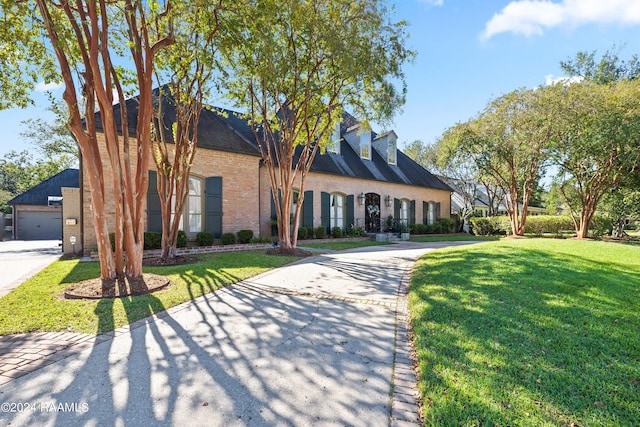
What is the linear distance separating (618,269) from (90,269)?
38.3 ft

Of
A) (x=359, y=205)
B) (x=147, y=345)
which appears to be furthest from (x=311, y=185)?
(x=147, y=345)

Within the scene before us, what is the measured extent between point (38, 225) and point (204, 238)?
728 inches

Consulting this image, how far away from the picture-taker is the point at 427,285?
5.36 meters

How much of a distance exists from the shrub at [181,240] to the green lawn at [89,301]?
273cm

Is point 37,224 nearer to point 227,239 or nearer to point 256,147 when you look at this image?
point 227,239

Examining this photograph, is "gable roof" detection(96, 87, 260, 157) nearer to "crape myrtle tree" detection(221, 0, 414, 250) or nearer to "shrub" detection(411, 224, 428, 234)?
"crape myrtle tree" detection(221, 0, 414, 250)

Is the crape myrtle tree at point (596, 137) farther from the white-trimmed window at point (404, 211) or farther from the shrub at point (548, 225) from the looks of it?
the white-trimmed window at point (404, 211)

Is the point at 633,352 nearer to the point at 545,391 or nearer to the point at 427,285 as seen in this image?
the point at 545,391

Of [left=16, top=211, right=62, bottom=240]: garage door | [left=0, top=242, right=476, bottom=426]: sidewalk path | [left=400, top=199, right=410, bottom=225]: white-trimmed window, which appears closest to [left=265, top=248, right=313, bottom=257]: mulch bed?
[left=0, top=242, right=476, bottom=426]: sidewalk path

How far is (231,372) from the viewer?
8.71 ft

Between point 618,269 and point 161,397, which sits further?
point 618,269

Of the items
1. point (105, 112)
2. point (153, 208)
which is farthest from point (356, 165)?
point (105, 112)

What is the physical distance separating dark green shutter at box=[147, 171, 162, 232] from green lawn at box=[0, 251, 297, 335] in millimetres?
2723

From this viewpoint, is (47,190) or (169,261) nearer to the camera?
(169,261)
